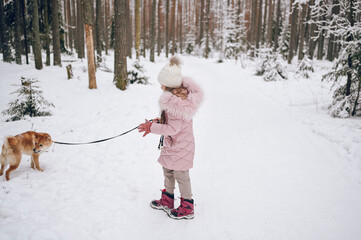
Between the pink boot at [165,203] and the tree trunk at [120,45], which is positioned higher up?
the tree trunk at [120,45]

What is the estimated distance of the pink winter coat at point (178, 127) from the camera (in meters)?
2.64

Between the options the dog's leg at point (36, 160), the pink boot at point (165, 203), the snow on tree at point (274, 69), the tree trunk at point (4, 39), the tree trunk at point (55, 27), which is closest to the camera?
the pink boot at point (165, 203)

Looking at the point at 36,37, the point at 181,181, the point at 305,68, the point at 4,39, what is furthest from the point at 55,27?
the point at 305,68

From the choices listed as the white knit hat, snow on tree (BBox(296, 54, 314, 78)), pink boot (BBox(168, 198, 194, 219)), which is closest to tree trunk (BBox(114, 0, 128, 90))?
the white knit hat

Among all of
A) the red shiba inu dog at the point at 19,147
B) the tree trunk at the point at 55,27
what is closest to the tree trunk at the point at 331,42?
the tree trunk at the point at 55,27

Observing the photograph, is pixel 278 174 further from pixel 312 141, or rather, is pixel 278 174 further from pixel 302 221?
pixel 312 141

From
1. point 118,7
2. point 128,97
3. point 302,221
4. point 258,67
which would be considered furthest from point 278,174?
point 258,67

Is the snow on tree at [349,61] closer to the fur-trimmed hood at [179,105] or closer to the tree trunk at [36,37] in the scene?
the fur-trimmed hood at [179,105]

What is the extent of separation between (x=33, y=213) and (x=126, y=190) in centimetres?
136

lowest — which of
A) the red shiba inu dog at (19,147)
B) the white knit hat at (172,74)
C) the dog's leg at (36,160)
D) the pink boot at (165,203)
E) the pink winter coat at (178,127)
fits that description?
the pink boot at (165,203)

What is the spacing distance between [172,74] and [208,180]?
7.98 ft

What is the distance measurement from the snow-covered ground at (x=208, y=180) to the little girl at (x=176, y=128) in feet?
1.11

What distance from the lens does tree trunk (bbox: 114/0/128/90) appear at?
30.5 ft

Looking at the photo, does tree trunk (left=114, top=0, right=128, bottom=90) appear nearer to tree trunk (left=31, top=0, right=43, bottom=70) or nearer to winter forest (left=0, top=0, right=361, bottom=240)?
winter forest (left=0, top=0, right=361, bottom=240)
